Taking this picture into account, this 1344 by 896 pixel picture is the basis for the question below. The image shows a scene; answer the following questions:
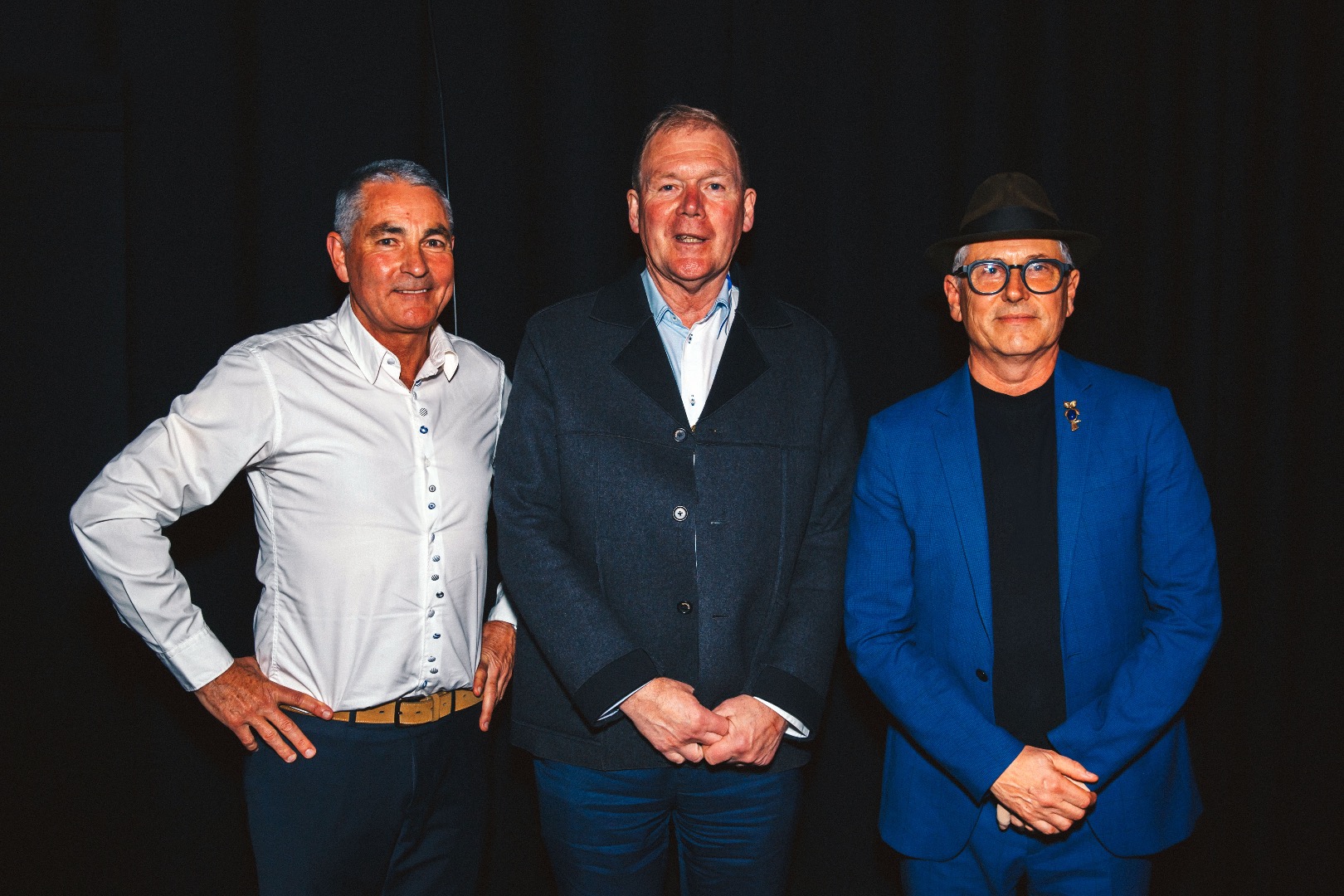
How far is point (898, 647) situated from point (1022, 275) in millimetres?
766

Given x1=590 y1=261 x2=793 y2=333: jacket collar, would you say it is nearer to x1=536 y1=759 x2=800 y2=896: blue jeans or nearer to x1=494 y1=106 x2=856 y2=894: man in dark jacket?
x1=494 y1=106 x2=856 y2=894: man in dark jacket

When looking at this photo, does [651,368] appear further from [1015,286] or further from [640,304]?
[1015,286]

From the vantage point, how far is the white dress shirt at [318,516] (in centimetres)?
167

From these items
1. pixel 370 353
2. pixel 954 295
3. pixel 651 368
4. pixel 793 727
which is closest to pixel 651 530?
pixel 651 368

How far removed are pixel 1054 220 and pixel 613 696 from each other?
129 cm

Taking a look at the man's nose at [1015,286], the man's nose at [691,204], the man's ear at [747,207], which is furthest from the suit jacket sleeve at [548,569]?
the man's nose at [1015,286]

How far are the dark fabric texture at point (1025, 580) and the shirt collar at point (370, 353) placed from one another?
1.11 metres

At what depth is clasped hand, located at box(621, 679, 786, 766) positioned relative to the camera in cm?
158

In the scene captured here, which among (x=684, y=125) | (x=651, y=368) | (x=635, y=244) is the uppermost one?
(x=684, y=125)

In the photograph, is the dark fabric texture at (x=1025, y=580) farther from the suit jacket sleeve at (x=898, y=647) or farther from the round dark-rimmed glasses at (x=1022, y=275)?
the round dark-rimmed glasses at (x=1022, y=275)

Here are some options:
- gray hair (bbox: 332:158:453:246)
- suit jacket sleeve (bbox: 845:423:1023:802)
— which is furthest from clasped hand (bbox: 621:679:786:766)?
gray hair (bbox: 332:158:453:246)

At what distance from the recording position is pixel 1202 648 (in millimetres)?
1637

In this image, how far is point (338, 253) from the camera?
185cm

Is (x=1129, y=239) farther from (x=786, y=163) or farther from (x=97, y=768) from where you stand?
(x=97, y=768)
